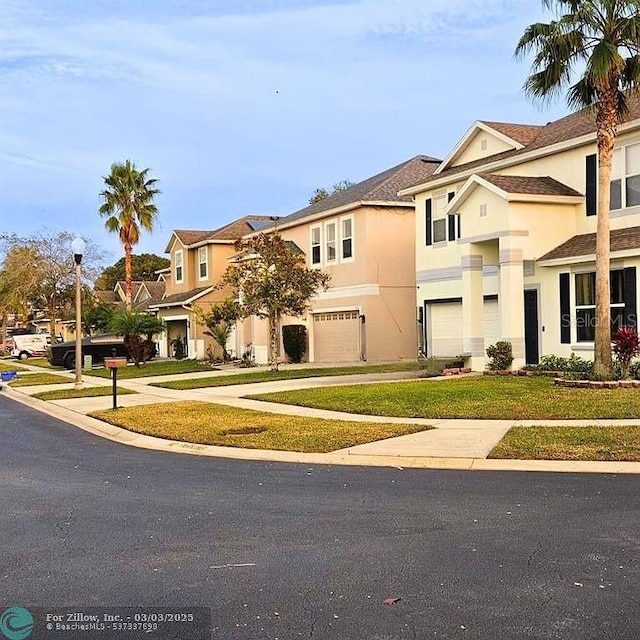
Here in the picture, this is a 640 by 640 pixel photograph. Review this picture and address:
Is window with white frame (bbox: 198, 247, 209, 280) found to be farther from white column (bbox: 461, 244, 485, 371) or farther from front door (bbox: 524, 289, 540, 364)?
front door (bbox: 524, 289, 540, 364)

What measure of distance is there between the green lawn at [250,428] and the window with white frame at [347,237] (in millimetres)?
15566

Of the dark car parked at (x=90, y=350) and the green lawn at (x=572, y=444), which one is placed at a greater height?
the dark car parked at (x=90, y=350)

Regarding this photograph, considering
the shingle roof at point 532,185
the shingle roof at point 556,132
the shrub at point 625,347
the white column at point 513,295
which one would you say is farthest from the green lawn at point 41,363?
the shrub at point 625,347

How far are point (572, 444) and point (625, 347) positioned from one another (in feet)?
23.5

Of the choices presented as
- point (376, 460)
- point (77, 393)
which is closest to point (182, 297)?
point (77, 393)

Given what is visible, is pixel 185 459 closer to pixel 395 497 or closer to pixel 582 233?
pixel 395 497

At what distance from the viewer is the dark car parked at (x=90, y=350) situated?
38688 millimetres

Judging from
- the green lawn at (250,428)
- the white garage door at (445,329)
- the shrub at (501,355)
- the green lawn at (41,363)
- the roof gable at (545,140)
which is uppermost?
the roof gable at (545,140)

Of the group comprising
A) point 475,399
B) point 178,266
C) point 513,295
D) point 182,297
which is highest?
point 178,266

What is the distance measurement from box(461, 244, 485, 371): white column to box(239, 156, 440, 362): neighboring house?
24.9 feet

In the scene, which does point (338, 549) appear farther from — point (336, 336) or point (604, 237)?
point (336, 336)

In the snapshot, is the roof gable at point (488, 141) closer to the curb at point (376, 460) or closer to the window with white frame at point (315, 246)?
the window with white frame at point (315, 246)

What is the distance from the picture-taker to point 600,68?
55.8 ft

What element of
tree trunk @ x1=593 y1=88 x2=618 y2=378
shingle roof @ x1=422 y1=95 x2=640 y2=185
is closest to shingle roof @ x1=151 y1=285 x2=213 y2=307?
shingle roof @ x1=422 y1=95 x2=640 y2=185
